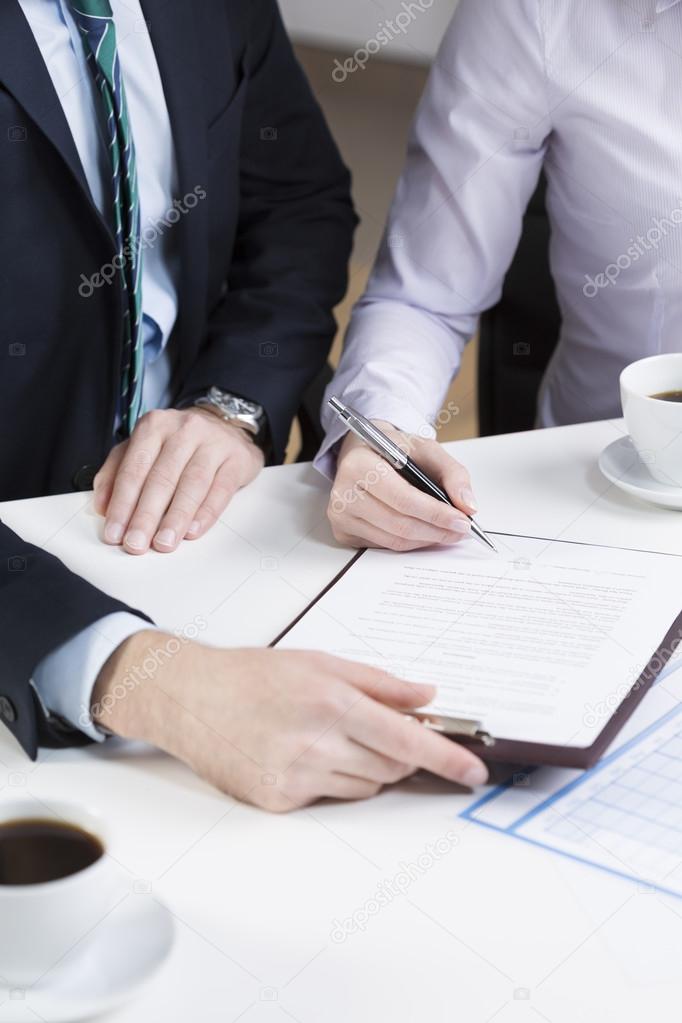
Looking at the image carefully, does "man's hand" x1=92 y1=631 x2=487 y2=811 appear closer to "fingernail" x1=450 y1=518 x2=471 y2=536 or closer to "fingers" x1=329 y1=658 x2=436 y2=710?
"fingers" x1=329 y1=658 x2=436 y2=710

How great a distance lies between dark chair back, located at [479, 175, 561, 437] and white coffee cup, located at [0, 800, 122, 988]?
1.19m

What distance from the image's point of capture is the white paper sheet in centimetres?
79

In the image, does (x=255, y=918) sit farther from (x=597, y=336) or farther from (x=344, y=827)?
(x=597, y=336)

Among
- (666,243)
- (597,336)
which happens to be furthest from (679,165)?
(597,336)

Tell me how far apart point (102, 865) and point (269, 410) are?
0.83 m

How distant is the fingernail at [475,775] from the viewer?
725 millimetres

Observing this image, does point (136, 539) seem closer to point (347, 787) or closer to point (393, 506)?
point (393, 506)

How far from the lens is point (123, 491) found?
1109 millimetres

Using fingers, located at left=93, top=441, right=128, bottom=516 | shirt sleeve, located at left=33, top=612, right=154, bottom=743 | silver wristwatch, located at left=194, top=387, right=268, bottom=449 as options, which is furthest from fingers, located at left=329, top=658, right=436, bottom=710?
silver wristwatch, located at left=194, top=387, right=268, bottom=449

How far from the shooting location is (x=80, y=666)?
841mm

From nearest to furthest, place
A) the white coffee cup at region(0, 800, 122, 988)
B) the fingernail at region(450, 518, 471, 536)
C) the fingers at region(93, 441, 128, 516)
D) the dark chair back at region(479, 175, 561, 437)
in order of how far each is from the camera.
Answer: the white coffee cup at region(0, 800, 122, 988), the fingernail at region(450, 518, 471, 536), the fingers at region(93, 441, 128, 516), the dark chair back at region(479, 175, 561, 437)

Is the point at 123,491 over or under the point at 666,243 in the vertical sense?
under

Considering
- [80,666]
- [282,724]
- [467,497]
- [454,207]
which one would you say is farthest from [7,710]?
[454,207]

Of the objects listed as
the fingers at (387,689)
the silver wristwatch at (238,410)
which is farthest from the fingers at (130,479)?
the fingers at (387,689)
